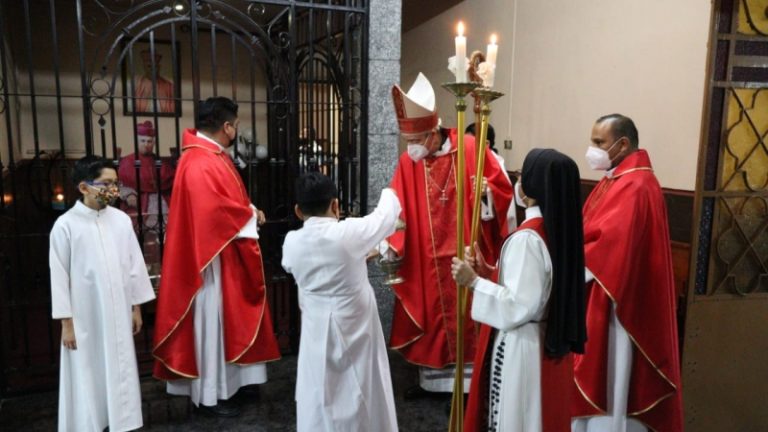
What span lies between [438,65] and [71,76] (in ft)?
14.7

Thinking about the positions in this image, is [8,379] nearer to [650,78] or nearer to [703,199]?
[703,199]

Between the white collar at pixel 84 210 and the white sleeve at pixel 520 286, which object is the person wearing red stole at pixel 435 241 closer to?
the white sleeve at pixel 520 286

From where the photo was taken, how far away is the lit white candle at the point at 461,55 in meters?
1.72

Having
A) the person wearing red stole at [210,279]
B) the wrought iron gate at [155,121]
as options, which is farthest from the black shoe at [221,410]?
the wrought iron gate at [155,121]

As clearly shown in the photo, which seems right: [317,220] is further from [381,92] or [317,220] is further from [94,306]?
[381,92]

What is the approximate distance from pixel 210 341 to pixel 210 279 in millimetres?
358

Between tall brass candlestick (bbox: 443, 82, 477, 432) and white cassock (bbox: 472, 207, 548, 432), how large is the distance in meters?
0.12

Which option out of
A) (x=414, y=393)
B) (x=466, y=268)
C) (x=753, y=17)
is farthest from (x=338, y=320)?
(x=753, y=17)

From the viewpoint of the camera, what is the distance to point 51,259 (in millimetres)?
2605

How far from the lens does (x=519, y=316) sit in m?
1.91

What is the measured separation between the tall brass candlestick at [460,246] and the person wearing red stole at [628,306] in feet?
2.79

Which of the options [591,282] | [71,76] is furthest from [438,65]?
[591,282]

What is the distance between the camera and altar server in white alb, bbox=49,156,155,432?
8.61 ft

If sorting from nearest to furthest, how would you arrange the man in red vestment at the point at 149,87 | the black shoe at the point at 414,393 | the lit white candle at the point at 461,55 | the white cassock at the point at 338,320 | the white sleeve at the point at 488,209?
1. the lit white candle at the point at 461,55
2. the white cassock at the point at 338,320
3. the white sleeve at the point at 488,209
4. the black shoe at the point at 414,393
5. the man in red vestment at the point at 149,87
